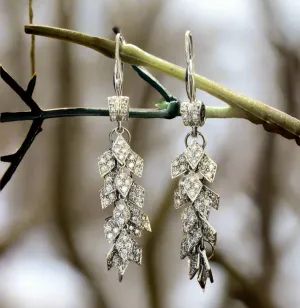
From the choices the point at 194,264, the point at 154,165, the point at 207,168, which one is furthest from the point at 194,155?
the point at 154,165

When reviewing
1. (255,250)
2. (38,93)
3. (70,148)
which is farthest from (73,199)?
(255,250)

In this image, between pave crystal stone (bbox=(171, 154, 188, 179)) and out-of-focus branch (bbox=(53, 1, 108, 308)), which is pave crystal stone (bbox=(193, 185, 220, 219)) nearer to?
pave crystal stone (bbox=(171, 154, 188, 179))

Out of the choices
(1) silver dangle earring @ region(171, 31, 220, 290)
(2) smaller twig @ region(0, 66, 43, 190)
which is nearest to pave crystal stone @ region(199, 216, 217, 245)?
(1) silver dangle earring @ region(171, 31, 220, 290)

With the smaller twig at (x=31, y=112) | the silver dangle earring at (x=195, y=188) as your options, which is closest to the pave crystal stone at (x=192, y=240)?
the silver dangle earring at (x=195, y=188)

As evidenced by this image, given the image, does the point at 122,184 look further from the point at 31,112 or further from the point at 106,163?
the point at 31,112

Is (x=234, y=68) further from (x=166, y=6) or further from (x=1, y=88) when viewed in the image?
(x=1, y=88)

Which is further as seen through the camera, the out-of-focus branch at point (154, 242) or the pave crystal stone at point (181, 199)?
the out-of-focus branch at point (154, 242)

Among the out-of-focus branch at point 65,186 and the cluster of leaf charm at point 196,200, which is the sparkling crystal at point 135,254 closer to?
the cluster of leaf charm at point 196,200
